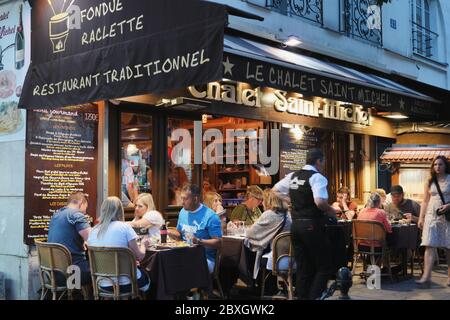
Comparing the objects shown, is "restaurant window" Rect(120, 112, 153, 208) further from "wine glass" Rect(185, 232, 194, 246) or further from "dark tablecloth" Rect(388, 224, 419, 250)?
"dark tablecloth" Rect(388, 224, 419, 250)

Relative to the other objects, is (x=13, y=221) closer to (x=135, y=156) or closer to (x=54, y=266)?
(x=54, y=266)

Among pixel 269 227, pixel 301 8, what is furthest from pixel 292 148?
pixel 269 227

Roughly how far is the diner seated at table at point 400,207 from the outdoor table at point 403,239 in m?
0.68

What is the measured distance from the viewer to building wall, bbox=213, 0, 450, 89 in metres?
10.0

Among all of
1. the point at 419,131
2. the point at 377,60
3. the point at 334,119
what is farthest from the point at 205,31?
the point at 419,131

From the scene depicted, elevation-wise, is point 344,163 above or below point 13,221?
above

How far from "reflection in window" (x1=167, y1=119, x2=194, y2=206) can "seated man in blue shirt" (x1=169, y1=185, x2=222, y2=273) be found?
95.5 inches

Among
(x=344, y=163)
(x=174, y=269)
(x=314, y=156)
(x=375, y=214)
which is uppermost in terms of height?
(x=344, y=163)

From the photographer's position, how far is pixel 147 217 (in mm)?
7500

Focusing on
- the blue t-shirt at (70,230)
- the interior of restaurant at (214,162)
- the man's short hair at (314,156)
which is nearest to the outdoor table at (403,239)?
the man's short hair at (314,156)

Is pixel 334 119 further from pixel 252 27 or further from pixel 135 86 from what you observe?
pixel 135 86

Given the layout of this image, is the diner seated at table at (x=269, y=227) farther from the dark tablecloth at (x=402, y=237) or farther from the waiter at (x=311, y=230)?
the dark tablecloth at (x=402, y=237)

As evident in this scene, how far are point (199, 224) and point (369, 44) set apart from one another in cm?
789

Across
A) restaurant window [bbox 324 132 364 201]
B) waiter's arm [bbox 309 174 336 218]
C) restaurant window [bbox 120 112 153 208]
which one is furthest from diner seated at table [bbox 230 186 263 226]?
restaurant window [bbox 324 132 364 201]
